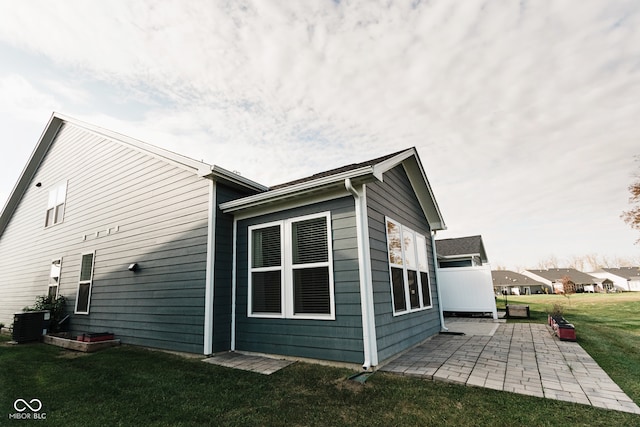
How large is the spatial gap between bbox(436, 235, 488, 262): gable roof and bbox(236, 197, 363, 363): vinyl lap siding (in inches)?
466

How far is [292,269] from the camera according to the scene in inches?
213

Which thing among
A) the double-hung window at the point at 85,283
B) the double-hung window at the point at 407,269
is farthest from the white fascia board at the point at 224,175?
the double-hung window at the point at 85,283

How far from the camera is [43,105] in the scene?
11141mm

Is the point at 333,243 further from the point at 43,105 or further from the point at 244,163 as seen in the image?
the point at 43,105

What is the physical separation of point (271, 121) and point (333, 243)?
551 cm

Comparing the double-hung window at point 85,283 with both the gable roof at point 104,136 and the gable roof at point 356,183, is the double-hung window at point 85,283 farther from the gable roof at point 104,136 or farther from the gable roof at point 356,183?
the gable roof at point 356,183

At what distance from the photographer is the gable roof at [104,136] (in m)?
6.26

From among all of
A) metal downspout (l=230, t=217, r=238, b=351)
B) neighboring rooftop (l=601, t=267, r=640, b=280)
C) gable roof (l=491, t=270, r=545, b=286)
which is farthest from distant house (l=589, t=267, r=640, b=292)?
metal downspout (l=230, t=217, r=238, b=351)

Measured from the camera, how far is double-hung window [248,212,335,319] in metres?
5.07

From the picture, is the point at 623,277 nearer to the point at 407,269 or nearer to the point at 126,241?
the point at 407,269

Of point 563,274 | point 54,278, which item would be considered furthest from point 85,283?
point 563,274

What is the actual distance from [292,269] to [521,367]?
12.6ft

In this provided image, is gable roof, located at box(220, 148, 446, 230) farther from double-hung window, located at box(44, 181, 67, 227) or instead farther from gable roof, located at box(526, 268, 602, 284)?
gable roof, located at box(526, 268, 602, 284)

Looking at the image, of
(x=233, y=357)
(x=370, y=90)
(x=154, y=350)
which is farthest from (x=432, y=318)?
(x=154, y=350)
